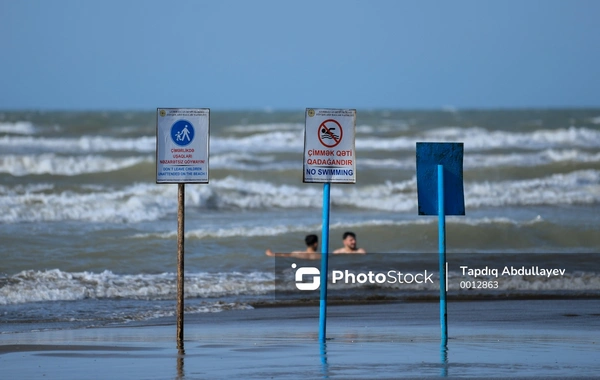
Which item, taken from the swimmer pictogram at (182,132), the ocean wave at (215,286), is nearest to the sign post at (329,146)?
the swimmer pictogram at (182,132)

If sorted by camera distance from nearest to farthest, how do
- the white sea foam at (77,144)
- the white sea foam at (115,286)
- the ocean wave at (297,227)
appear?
the white sea foam at (115,286), the ocean wave at (297,227), the white sea foam at (77,144)

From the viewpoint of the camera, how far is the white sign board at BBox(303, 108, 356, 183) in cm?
848

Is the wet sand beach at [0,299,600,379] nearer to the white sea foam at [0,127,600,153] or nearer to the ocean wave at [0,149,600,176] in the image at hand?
the ocean wave at [0,149,600,176]

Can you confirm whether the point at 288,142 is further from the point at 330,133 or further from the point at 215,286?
the point at 330,133

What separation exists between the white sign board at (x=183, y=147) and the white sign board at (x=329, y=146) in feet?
2.91

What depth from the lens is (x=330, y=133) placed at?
28.0 feet

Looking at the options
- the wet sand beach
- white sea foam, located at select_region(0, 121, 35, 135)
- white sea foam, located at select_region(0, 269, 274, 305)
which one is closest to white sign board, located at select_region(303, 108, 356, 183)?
the wet sand beach

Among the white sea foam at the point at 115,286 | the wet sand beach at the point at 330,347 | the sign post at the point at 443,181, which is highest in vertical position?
the sign post at the point at 443,181

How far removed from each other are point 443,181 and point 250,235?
31.9 ft

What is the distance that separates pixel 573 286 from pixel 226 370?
7555 millimetres

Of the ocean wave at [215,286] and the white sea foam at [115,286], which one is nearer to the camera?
the white sea foam at [115,286]

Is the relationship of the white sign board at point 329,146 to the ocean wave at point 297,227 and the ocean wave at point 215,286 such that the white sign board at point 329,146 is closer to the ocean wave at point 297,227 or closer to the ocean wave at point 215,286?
the ocean wave at point 215,286

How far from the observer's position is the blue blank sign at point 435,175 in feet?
27.7

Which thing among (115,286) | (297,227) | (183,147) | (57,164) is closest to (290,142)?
(57,164)
